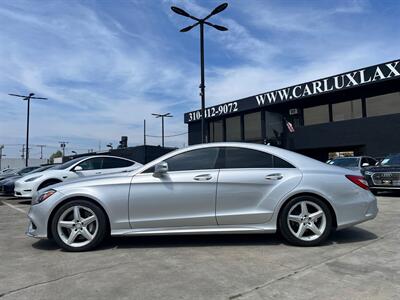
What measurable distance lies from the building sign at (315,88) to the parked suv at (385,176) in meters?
11.2

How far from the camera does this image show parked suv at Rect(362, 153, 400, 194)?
11.7m

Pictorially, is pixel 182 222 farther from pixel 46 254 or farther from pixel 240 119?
pixel 240 119

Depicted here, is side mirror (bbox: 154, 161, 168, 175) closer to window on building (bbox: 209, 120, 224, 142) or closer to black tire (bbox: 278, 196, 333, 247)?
black tire (bbox: 278, 196, 333, 247)

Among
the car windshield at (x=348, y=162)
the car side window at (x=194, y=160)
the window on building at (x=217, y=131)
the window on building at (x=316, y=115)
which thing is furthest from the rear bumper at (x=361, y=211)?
the window on building at (x=217, y=131)

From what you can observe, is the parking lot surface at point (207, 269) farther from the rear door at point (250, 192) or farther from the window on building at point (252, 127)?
the window on building at point (252, 127)

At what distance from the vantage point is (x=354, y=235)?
5785 millimetres

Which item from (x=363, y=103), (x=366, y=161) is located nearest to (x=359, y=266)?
(x=366, y=161)

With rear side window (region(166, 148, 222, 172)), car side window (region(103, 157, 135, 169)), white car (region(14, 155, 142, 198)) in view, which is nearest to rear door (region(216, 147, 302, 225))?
rear side window (region(166, 148, 222, 172))

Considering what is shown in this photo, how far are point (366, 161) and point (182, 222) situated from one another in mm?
11285

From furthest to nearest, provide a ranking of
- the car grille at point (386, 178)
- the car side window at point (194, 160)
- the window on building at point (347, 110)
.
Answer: the window on building at point (347, 110)
the car grille at point (386, 178)
the car side window at point (194, 160)

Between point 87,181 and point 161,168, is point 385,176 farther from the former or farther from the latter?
point 87,181

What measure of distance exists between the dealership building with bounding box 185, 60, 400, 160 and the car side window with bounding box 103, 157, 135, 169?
16.3m

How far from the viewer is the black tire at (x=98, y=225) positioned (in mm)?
5059

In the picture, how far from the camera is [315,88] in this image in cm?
2561
